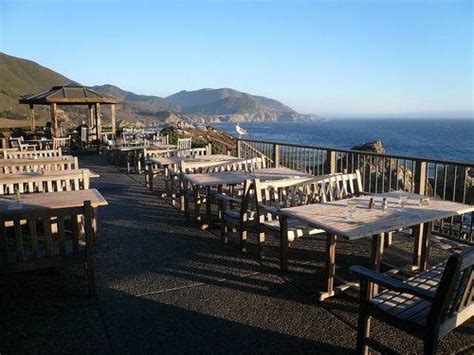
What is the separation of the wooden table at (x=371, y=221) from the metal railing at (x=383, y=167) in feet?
2.30

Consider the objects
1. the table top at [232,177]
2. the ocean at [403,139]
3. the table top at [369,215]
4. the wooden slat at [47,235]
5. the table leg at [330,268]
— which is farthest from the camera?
the ocean at [403,139]

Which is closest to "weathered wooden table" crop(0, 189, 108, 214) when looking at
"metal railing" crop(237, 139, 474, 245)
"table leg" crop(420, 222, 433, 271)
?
"table leg" crop(420, 222, 433, 271)

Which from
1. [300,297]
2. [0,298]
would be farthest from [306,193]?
[0,298]

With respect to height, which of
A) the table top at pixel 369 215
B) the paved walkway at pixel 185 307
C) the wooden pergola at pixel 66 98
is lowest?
the paved walkway at pixel 185 307

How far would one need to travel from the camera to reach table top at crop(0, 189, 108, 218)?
4.31 meters

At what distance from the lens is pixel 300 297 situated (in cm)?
380

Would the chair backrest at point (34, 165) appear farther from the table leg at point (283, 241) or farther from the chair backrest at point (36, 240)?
the table leg at point (283, 241)

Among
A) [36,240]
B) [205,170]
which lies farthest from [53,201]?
[205,170]

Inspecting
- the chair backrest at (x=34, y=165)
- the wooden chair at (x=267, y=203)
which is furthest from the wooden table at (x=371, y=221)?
the chair backrest at (x=34, y=165)

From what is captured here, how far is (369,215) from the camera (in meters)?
3.88

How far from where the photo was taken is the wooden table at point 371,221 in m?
3.46

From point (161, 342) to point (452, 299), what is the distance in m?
2.03

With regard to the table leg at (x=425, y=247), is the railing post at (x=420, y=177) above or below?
above

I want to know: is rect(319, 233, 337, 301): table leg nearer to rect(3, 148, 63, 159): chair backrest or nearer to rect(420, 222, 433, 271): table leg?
rect(420, 222, 433, 271): table leg
